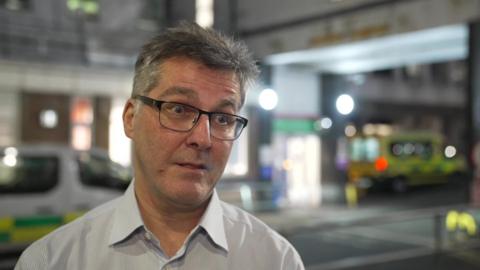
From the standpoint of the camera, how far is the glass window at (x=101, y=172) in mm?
8800

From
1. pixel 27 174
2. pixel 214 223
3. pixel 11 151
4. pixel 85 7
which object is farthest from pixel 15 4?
pixel 214 223

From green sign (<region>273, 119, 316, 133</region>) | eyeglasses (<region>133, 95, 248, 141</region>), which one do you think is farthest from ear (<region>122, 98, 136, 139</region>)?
green sign (<region>273, 119, 316, 133</region>)

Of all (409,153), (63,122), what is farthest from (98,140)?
(409,153)

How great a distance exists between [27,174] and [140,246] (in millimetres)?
7199

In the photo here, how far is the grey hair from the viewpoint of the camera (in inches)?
70.9

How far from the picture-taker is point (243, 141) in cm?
1803

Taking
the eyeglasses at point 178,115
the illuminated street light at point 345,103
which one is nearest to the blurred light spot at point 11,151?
the eyeglasses at point 178,115

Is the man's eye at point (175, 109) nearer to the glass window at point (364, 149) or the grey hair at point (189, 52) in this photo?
the grey hair at point (189, 52)

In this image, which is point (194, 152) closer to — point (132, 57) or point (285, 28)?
point (285, 28)

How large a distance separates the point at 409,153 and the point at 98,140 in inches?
558

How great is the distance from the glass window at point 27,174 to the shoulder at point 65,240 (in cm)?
691

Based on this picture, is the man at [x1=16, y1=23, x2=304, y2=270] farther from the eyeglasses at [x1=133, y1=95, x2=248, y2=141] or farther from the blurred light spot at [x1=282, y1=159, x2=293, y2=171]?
the blurred light spot at [x1=282, y1=159, x2=293, y2=171]

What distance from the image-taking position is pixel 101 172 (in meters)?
8.99

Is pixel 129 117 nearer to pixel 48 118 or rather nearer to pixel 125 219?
pixel 125 219
